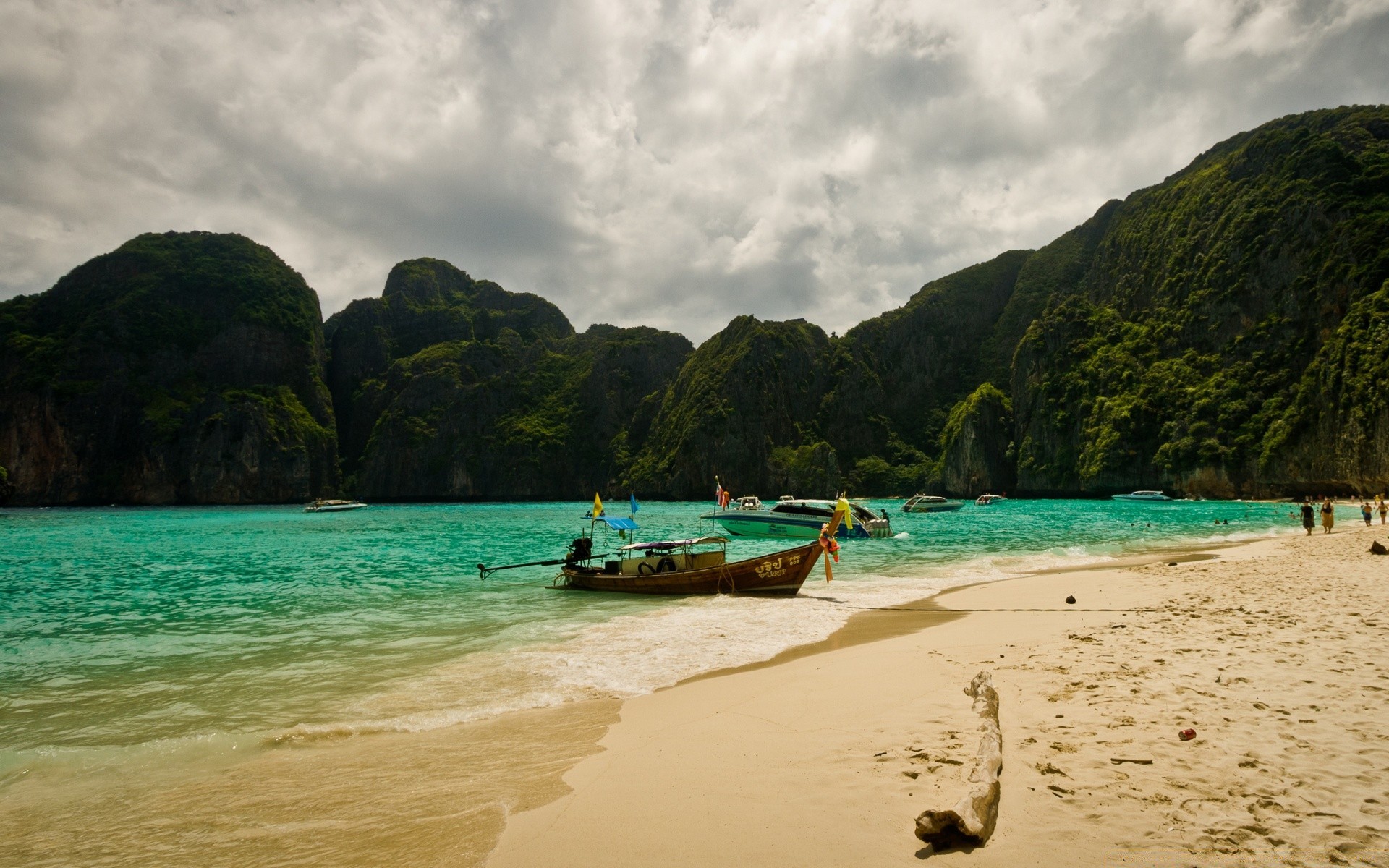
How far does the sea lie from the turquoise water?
0.25ft

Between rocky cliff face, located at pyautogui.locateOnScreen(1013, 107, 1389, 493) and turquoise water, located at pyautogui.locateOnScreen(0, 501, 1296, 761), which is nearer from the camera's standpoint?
turquoise water, located at pyautogui.locateOnScreen(0, 501, 1296, 761)

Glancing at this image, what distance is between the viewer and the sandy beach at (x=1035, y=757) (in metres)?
4.14

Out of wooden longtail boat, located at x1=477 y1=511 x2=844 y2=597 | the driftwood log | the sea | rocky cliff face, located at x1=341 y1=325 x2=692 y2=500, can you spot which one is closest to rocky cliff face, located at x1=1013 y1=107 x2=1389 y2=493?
the sea

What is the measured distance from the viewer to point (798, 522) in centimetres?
4366

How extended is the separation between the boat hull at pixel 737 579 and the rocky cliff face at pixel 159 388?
15730 cm

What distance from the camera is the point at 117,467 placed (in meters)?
138

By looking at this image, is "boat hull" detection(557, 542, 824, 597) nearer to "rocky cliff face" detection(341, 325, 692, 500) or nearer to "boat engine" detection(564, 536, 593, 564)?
"boat engine" detection(564, 536, 593, 564)

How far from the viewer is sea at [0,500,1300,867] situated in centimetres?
570

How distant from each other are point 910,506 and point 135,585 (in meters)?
72.9

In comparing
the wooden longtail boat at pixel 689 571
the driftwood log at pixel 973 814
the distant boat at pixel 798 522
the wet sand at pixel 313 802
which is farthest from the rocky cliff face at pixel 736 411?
the driftwood log at pixel 973 814

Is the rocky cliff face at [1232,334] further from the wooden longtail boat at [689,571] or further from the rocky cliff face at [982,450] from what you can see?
the wooden longtail boat at [689,571]

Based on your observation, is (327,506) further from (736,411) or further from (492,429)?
(736,411)

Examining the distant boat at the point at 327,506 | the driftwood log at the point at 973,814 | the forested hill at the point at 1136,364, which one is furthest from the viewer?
the distant boat at the point at 327,506

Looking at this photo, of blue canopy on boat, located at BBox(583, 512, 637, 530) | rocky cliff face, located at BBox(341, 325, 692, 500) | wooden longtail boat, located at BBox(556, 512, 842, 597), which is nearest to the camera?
wooden longtail boat, located at BBox(556, 512, 842, 597)
